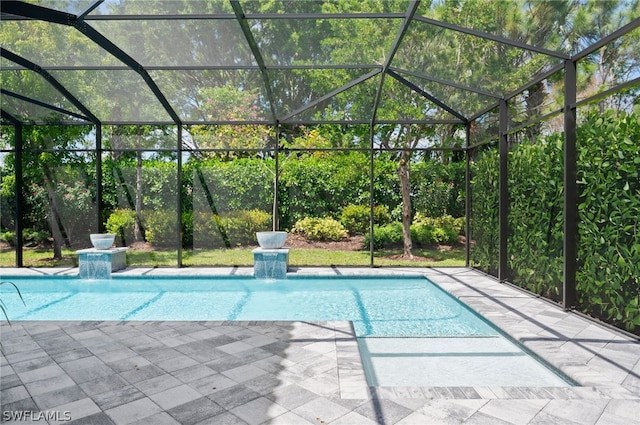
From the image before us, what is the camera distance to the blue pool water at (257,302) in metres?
5.78

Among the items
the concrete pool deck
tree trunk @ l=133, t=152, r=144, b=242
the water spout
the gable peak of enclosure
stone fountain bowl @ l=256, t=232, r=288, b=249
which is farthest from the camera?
tree trunk @ l=133, t=152, r=144, b=242

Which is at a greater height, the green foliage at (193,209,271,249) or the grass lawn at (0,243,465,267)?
the green foliage at (193,209,271,249)

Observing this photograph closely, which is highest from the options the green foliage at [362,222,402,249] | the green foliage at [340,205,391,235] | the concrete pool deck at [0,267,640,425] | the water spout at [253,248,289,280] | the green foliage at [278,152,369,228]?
the green foliage at [278,152,369,228]

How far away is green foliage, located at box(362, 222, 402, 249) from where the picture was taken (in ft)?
41.2

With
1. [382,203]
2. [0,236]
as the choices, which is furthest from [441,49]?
[0,236]

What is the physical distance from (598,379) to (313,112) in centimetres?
756

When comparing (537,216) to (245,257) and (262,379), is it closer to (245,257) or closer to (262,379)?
(262,379)

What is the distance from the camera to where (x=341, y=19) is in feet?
20.6

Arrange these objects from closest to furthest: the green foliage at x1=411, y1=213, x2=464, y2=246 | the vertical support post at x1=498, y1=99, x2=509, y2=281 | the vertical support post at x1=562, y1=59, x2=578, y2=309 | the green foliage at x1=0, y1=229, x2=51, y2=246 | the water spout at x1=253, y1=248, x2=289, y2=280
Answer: the vertical support post at x1=562, y1=59, x2=578, y2=309 < the vertical support post at x1=498, y1=99, x2=509, y2=281 < the water spout at x1=253, y1=248, x2=289, y2=280 < the green foliage at x1=0, y1=229, x2=51, y2=246 < the green foliage at x1=411, y1=213, x2=464, y2=246

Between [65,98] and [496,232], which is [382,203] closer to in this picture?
[496,232]

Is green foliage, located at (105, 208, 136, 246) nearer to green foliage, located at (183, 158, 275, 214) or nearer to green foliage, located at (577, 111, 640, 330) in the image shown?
green foliage, located at (183, 158, 275, 214)

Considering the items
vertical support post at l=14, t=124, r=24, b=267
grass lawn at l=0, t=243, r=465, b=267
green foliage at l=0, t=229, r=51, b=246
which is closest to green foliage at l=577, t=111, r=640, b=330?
→ grass lawn at l=0, t=243, r=465, b=267

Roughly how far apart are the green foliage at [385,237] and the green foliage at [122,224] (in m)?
7.29

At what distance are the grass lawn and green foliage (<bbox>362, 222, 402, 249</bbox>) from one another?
0.83ft
